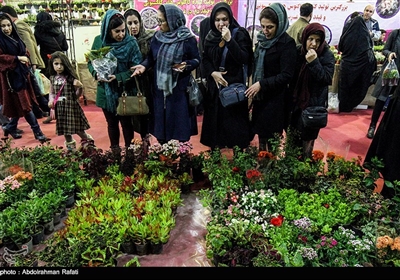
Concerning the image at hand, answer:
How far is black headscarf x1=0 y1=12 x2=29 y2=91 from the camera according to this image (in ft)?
12.6

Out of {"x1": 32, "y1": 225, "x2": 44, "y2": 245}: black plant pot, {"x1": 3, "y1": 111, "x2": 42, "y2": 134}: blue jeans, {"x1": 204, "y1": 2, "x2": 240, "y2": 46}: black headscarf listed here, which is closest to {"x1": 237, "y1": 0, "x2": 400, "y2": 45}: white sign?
{"x1": 204, "y1": 2, "x2": 240, "y2": 46}: black headscarf

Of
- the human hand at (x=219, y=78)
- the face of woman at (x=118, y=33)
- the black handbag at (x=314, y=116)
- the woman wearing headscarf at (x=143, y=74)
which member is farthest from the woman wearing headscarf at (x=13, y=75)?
the black handbag at (x=314, y=116)

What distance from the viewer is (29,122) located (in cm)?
435

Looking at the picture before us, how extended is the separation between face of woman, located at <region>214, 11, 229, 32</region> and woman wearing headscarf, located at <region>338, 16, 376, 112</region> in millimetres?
2676

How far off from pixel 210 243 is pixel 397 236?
1199 mm

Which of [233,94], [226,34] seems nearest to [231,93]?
[233,94]

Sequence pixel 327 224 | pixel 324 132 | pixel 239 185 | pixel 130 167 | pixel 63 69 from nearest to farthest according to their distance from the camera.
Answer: pixel 327 224 < pixel 239 185 < pixel 130 167 < pixel 63 69 < pixel 324 132

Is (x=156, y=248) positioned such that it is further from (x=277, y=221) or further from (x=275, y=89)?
(x=275, y=89)

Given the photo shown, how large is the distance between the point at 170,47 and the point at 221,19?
525 mm

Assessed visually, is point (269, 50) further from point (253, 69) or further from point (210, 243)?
point (210, 243)

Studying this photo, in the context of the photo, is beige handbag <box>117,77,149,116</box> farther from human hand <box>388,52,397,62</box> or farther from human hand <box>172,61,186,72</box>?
human hand <box>388,52,397,62</box>

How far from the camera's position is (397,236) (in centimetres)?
215

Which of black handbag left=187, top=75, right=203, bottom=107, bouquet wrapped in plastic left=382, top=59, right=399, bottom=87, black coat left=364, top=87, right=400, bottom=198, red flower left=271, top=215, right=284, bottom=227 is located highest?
bouquet wrapped in plastic left=382, top=59, right=399, bottom=87

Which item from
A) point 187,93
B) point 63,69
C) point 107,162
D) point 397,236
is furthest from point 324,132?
point 63,69
